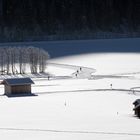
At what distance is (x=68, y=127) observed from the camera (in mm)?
16750

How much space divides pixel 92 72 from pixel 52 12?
3793 centimetres

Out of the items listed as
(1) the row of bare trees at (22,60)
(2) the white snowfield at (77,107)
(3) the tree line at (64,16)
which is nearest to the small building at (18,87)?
(2) the white snowfield at (77,107)

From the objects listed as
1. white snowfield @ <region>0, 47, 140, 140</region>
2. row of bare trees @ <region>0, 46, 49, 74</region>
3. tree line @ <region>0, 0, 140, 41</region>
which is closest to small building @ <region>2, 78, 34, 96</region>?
white snowfield @ <region>0, 47, 140, 140</region>

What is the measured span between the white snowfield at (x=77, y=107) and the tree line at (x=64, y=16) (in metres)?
30.5

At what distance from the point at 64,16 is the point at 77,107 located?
174 ft

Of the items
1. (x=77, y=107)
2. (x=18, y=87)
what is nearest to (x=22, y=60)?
(x=18, y=87)

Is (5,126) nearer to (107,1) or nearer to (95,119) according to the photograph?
(95,119)

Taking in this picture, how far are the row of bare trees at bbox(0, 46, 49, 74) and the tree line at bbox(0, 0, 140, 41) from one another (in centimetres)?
2561

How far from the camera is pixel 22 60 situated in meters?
38.3

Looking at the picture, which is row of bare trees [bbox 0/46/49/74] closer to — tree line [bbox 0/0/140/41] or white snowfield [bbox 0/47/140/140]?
white snowfield [bbox 0/47/140/140]

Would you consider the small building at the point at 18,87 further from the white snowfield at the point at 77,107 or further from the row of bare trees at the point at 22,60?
the row of bare trees at the point at 22,60

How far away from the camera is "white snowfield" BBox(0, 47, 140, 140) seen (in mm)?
15867

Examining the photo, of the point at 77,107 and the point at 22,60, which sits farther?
the point at 22,60

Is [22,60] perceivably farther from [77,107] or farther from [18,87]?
[77,107]
